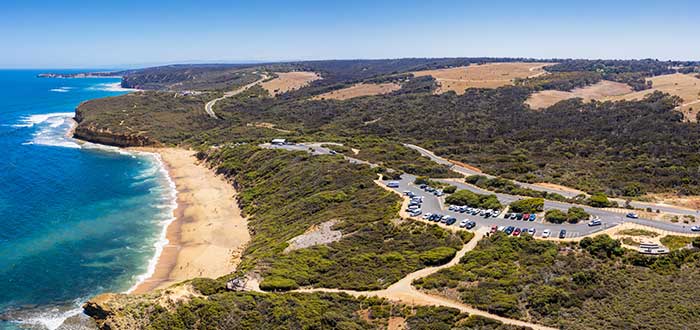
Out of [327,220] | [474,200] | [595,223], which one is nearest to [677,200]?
[595,223]

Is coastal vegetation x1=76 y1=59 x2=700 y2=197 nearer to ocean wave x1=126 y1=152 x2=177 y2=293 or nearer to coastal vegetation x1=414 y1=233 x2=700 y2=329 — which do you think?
ocean wave x1=126 y1=152 x2=177 y2=293

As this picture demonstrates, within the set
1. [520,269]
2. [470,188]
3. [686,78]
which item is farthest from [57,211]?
[686,78]

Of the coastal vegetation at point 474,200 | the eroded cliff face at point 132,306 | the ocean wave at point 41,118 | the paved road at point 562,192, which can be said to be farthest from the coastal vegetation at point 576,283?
the ocean wave at point 41,118

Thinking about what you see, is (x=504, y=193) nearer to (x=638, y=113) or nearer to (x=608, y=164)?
(x=608, y=164)

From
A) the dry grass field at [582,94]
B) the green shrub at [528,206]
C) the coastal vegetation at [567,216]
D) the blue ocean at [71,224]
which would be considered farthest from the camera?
the dry grass field at [582,94]

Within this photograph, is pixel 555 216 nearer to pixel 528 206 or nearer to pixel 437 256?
pixel 528 206

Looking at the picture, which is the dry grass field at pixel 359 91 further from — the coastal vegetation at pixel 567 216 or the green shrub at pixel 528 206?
the coastal vegetation at pixel 567 216

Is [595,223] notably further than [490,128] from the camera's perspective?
No
